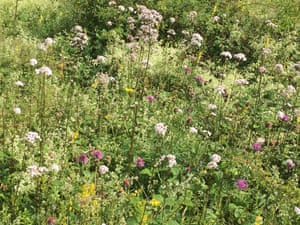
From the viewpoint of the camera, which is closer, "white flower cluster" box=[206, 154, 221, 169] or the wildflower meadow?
"white flower cluster" box=[206, 154, 221, 169]

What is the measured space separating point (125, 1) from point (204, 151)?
151 inches

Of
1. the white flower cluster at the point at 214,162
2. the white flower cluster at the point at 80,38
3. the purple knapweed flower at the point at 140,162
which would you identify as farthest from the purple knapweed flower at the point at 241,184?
the white flower cluster at the point at 80,38

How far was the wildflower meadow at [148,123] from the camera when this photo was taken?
356 cm

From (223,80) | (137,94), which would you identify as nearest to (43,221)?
(137,94)

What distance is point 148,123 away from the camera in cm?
480

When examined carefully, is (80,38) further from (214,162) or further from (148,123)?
(214,162)

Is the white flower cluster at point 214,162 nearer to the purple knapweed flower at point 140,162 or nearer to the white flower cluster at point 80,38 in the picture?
the purple knapweed flower at point 140,162

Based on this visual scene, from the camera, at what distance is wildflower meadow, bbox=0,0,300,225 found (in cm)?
356

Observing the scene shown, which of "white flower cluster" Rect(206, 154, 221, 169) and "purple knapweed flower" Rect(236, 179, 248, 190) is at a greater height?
Result: "white flower cluster" Rect(206, 154, 221, 169)

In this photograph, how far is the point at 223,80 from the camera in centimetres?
636

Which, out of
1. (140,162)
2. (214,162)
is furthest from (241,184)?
(140,162)

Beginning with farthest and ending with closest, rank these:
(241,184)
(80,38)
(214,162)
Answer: (80,38), (241,184), (214,162)

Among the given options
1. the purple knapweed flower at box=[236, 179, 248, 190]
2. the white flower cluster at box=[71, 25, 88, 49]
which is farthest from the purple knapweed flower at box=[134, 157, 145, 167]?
the white flower cluster at box=[71, 25, 88, 49]

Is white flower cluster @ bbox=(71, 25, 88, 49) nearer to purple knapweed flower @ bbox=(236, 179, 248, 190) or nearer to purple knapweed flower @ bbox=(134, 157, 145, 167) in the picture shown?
purple knapweed flower @ bbox=(134, 157, 145, 167)
